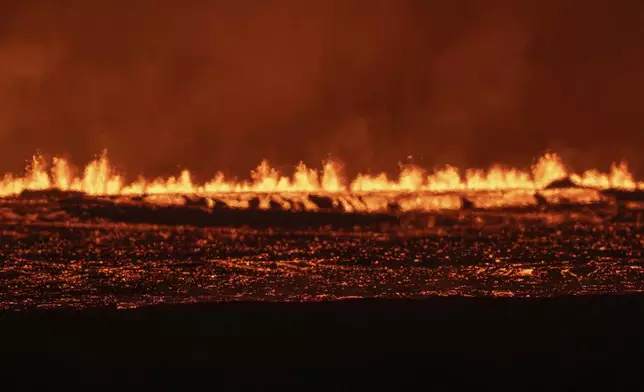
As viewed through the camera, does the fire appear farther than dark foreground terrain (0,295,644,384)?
Yes

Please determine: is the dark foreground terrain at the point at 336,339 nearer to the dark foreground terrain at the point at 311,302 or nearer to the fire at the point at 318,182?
the dark foreground terrain at the point at 311,302

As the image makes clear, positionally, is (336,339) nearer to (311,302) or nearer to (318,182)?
(311,302)

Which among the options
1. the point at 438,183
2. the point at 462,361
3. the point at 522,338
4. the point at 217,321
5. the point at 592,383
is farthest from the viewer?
the point at 438,183

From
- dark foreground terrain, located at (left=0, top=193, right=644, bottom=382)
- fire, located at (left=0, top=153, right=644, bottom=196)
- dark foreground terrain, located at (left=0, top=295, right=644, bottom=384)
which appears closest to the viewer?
dark foreground terrain, located at (left=0, top=295, right=644, bottom=384)

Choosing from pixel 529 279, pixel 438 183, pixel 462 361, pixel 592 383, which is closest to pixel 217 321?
pixel 462 361

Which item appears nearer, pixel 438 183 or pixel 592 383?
pixel 592 383

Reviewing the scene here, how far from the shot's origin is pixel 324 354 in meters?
11.7

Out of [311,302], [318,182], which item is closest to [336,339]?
[311,302]

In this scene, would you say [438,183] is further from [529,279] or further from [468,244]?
[529,279]

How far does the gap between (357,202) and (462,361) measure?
2289cm

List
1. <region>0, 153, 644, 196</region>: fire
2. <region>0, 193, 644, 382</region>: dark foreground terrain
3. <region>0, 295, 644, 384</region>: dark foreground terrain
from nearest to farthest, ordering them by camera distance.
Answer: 1. <region>0, 295, 644, 384</region>: dark foreground terrain
2. <region>0, 193, 644, 382</region>: dark foreground terrain
3. <region>0, 153, 644, 196</region>: fire

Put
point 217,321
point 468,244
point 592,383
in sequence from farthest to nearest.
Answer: point 468,244, point 217,321, point 592,383

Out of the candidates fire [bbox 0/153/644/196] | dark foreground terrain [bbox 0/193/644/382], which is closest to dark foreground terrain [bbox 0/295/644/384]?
dark foreground terrain [bbox 0/193/644/382]

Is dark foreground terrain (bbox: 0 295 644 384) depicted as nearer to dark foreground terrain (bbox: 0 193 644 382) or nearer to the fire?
dark foreground terrain (bbox: 0 193 644 382)
